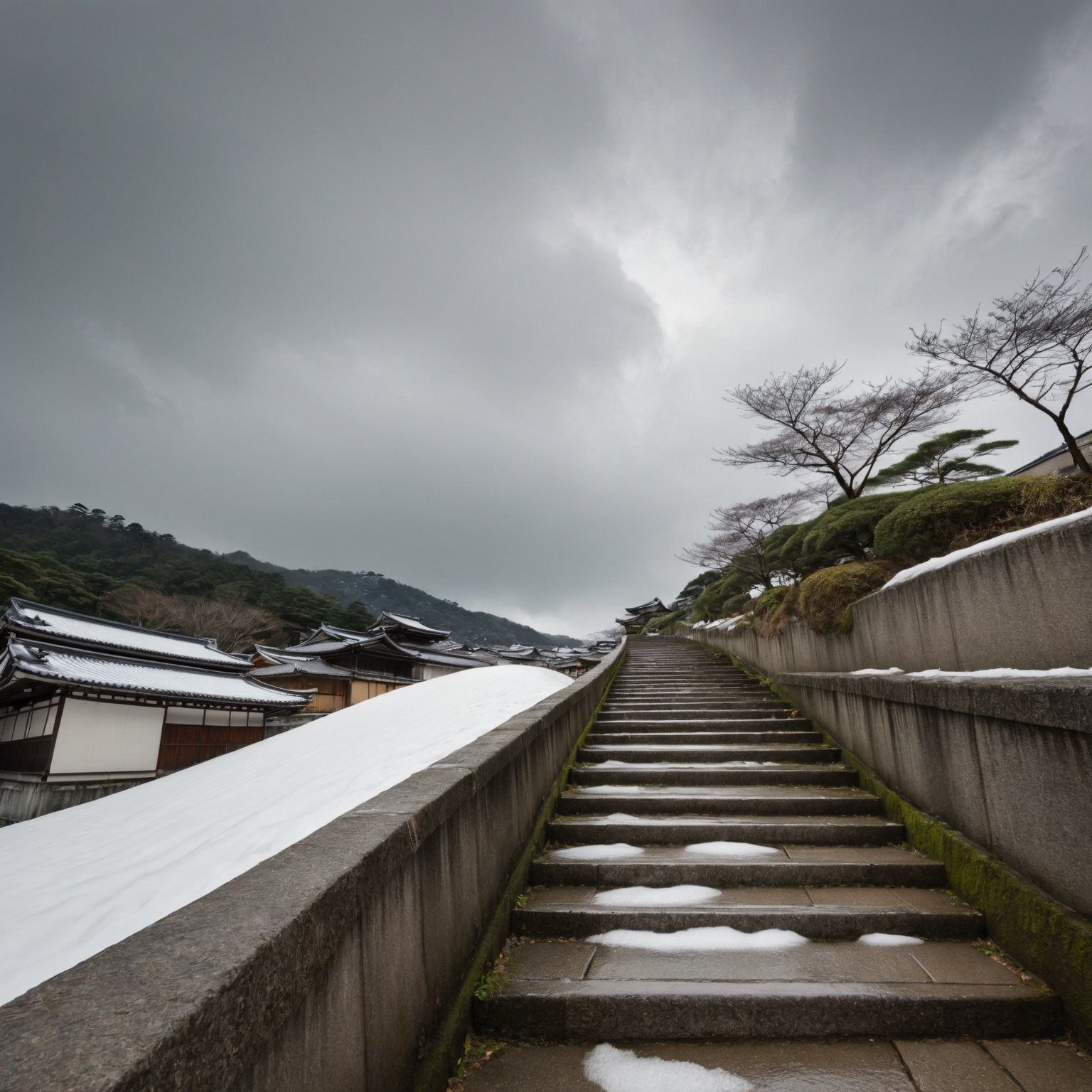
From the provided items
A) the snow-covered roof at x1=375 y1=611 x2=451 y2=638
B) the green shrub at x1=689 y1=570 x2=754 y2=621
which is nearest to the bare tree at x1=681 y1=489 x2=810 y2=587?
the green shrub at x1=689 y1=570 x2=754 y2=621

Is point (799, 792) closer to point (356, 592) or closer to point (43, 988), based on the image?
point (43, 988)

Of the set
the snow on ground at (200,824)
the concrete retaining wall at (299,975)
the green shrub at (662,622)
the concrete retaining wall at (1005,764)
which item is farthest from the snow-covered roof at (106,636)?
the green shrub at (662,622)

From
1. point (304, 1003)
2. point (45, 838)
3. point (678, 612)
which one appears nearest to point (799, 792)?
point (304, 1003)

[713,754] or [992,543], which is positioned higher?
[992,543]

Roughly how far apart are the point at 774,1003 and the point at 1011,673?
7.21ft

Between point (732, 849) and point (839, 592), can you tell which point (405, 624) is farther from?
point (732, 849)

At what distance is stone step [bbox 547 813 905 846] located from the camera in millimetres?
4207

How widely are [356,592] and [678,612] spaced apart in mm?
100225

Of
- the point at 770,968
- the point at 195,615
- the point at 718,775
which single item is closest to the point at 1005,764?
the point at 770,968

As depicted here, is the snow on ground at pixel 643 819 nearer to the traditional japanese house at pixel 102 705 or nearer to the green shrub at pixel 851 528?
the green shrub at pixel 851 528

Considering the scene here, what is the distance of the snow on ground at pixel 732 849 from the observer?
4.07m

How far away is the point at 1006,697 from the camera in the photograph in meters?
2.91

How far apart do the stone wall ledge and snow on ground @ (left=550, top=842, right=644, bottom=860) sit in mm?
2230

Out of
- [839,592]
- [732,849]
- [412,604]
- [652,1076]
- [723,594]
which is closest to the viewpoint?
[652,1076]
